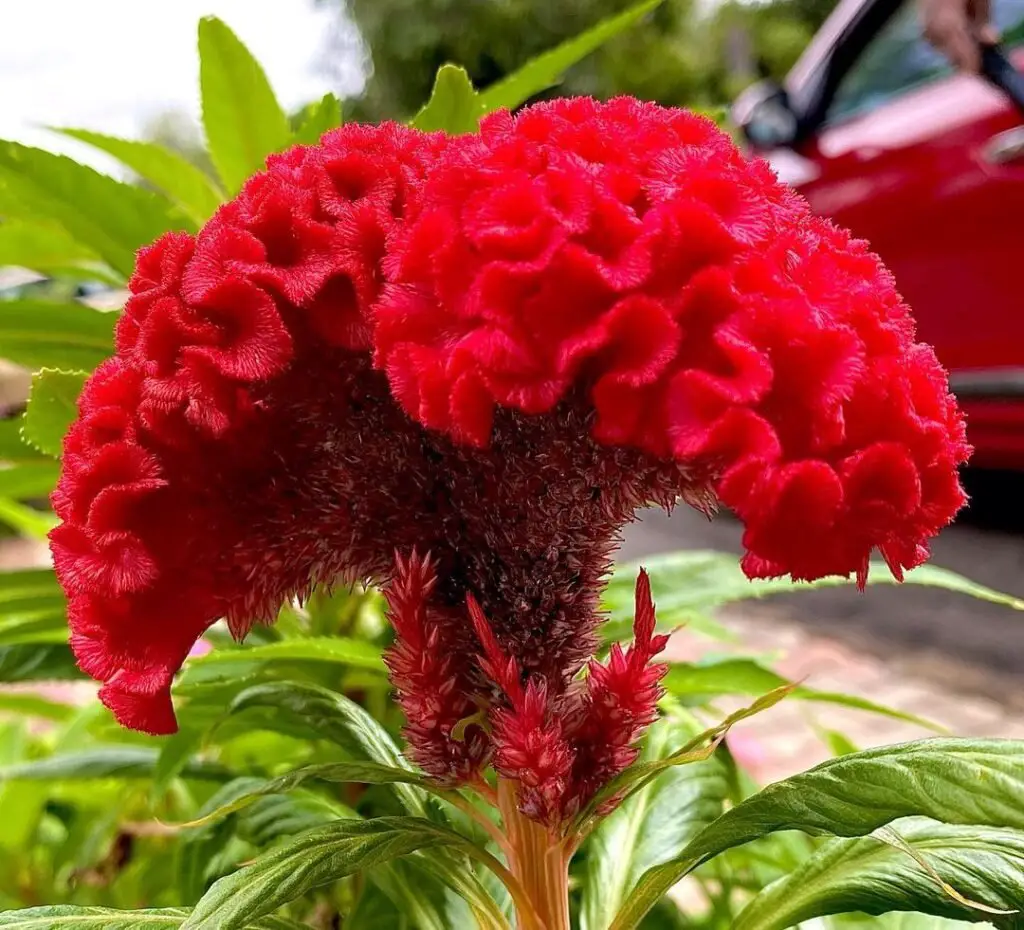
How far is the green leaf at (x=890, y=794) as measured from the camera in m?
0.39

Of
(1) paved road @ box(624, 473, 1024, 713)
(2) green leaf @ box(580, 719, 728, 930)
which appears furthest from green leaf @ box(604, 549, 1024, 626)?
(1) paved road @ box(624, 473, 1024, 713)

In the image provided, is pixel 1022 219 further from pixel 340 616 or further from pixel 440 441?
pixel 440 441

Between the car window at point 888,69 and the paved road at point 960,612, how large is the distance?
4.52 feet

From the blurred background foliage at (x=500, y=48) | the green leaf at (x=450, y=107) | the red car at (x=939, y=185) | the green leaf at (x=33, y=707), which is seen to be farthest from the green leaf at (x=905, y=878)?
the blurred background foliage at (x=500, y=48)

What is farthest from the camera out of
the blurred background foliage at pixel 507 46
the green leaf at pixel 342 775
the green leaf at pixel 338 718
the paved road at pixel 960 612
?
the blurred background foliage at pixel 507 46

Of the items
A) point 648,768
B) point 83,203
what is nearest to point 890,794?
point 648,768

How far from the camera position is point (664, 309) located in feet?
1.21

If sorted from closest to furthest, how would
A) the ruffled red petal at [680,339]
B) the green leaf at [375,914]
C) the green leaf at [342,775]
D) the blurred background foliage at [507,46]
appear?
the ruffled red petal at [680,339]
the green leaf at [342,775]
the green leaf at [375,914]
the blurred background foliage at [507,46]

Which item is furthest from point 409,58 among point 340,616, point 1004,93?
point 340,616

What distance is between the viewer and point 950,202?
97.4 inches

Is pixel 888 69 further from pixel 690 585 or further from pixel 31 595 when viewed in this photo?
pixel 31 595

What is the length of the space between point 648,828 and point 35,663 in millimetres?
558

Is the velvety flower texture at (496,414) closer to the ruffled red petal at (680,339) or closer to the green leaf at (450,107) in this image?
the ruffled red petal at (680,339)

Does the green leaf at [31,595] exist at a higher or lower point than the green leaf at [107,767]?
higher
